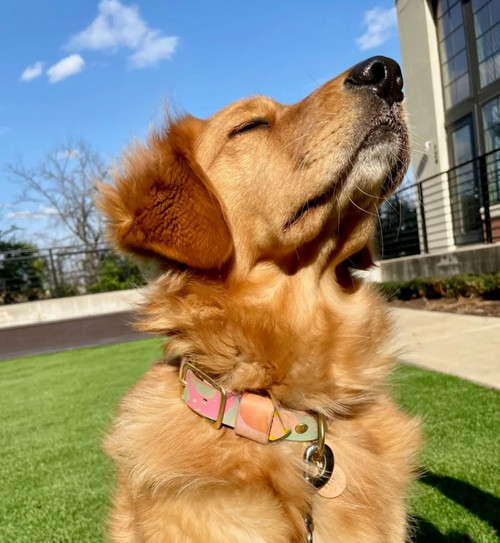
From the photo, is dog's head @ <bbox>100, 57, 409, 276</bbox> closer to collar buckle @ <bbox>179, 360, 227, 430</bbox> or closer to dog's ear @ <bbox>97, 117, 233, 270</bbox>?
dog's ear @ <bbox>97, 117, 233, 270</bbox>

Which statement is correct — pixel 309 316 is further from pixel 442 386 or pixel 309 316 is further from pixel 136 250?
pixel 442 386

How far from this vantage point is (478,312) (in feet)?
26.2

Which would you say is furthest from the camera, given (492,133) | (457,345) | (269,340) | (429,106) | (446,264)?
(429,106)

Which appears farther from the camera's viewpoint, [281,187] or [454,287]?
[454,287]

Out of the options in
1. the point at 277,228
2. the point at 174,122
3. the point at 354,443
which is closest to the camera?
the point at 354,443

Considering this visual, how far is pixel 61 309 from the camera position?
49.7ft

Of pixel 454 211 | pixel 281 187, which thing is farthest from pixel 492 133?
pixel 281 187

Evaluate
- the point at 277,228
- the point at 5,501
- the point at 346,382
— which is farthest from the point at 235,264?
the point at 5,501

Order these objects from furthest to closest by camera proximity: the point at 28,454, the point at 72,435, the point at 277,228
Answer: the point at 72,435
the point at 28,454
the point at 277,228

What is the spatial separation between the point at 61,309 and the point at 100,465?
1160 cm

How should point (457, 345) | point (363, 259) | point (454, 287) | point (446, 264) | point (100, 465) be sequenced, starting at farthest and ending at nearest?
point (446, 264) < point (454, 287) < point (457, 345) < point (100, 465) < point (363, 259)

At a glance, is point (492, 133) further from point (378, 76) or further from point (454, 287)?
point (378, 76)

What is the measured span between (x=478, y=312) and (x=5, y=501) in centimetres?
699

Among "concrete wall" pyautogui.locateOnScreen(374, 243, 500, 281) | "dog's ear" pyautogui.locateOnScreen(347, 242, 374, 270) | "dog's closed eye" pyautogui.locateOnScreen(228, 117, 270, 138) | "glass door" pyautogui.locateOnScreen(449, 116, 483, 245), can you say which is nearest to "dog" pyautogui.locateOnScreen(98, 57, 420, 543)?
"dog's closed eye" pyautogui.locateOnScreen(228, 117, 270, 138)
